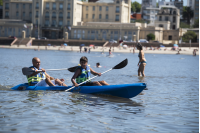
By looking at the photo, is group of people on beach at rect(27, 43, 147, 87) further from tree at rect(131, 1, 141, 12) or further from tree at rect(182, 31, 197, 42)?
tree at rect(131, 1, 141, 12)

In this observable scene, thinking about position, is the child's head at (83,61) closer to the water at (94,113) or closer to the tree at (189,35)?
the water at (94,113)

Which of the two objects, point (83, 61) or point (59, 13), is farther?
point (59, 13)

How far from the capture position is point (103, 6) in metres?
117

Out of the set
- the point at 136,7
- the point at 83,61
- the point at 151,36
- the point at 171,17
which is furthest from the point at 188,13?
the point at 83,61

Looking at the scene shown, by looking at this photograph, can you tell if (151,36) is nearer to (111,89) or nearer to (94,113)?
(111,89)

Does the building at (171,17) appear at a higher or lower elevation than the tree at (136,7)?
lower

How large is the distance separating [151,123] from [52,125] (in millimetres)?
2636

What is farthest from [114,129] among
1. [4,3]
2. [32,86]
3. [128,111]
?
[4,3]

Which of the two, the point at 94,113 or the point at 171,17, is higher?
the point at 171,17

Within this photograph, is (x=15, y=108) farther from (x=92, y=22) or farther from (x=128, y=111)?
(x=92, y=22)

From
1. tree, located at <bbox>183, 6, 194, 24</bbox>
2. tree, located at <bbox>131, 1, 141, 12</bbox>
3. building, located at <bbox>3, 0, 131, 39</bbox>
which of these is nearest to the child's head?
building, located at <bbox>3, 0, 131, 39</bbox>

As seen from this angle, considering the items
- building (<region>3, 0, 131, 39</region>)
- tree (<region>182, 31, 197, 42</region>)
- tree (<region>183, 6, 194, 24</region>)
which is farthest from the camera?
tree (<region>183, 6, 194, 24</region>)

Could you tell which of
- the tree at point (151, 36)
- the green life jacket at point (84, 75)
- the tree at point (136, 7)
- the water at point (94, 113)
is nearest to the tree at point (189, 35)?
the tree at point (151, 36)

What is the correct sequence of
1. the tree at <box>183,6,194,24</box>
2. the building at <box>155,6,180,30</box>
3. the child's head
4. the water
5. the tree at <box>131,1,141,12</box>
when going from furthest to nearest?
the tree at <box>131,1,141,12</box> → the tree at <box>183,6,194,24</box> → the building at <box>155,6,180,30</box> → the child's head → the water
